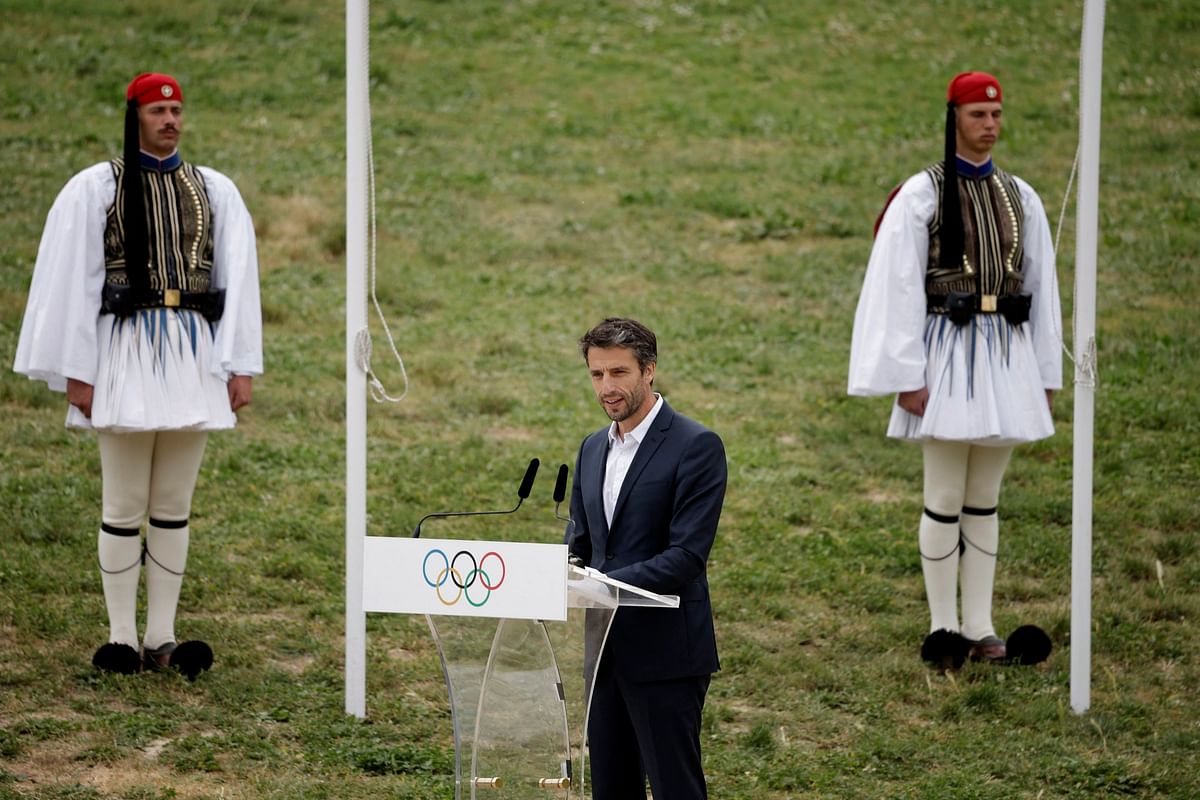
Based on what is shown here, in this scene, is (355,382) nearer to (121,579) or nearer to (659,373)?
(121,579)

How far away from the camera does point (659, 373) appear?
Result: 999 centimetres

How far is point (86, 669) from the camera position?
6.14 meters

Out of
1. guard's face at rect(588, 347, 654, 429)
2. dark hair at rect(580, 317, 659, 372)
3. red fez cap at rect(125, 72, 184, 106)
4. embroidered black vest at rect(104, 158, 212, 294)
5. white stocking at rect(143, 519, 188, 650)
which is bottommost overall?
white stocking at rect(143, 519, 188, 650)

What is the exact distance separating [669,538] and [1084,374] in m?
2.54

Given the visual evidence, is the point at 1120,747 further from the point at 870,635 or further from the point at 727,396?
the point at 727,396

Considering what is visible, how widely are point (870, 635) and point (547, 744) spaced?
3.10 meters

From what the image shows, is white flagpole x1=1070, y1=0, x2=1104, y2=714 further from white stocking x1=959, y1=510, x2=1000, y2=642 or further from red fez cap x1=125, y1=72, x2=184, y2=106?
red fez cap x1=125, y1=72, x2=184, y2=106

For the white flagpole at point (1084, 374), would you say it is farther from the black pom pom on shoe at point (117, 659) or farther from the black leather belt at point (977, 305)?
the black pom pom on shoe at point (117, 659)

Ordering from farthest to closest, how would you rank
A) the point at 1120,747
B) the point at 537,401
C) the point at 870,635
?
the point at 537,401
the point at 870,635
the point at 1120,747

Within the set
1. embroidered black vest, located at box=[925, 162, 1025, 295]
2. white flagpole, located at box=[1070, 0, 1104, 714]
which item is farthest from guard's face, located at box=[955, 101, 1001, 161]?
white flagpole, located at box=[1070, 0, 1104, 714]

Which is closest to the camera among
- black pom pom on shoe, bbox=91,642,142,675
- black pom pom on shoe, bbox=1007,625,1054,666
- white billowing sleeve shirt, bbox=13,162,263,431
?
white billowing sleeve shirt, bbox=13,162,263,431

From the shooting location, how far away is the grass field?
581 centimetres

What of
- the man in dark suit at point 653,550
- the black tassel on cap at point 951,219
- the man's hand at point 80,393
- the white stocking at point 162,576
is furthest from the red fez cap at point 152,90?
the black tassel on cap at point 951,219

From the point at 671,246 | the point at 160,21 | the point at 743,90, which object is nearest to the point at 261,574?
the point at 671,246
